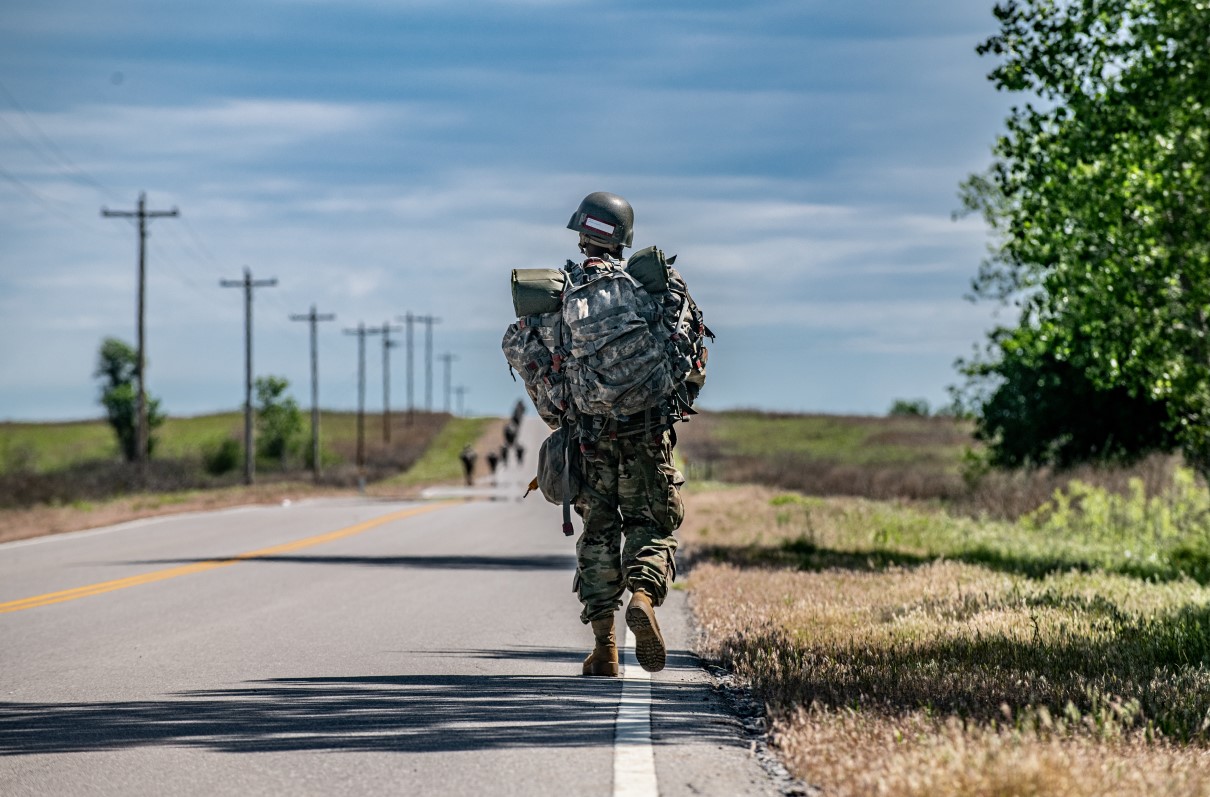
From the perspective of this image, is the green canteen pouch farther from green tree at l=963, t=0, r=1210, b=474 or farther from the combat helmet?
green tree at l=963, t=0, r=1210, b=474

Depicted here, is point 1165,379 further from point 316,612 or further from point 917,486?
point 917,486

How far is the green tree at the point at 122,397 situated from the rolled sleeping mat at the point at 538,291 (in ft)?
267

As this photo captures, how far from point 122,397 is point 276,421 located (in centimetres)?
958

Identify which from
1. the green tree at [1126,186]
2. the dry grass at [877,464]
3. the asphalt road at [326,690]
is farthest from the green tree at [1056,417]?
the asphalt road at [326,690]

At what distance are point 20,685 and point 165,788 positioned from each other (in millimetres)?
2787

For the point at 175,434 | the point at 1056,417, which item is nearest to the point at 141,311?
the point at 1056,417

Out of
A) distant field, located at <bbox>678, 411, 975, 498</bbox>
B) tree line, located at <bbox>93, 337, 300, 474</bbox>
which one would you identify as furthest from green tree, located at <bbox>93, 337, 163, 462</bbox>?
distant field, located at <bbox>678, 411, 975, 498</bbox>

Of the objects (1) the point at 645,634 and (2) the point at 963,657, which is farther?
(2) the point at 963,657

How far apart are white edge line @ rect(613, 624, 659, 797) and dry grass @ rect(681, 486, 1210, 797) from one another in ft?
1.71

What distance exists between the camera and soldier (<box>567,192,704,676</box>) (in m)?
7.61

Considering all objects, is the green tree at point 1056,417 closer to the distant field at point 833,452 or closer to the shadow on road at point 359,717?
the distant field at point 833,452

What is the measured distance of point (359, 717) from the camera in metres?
6.23

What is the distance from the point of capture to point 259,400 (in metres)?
87.8

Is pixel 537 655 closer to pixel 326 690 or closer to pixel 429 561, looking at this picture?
pixel 326 690
